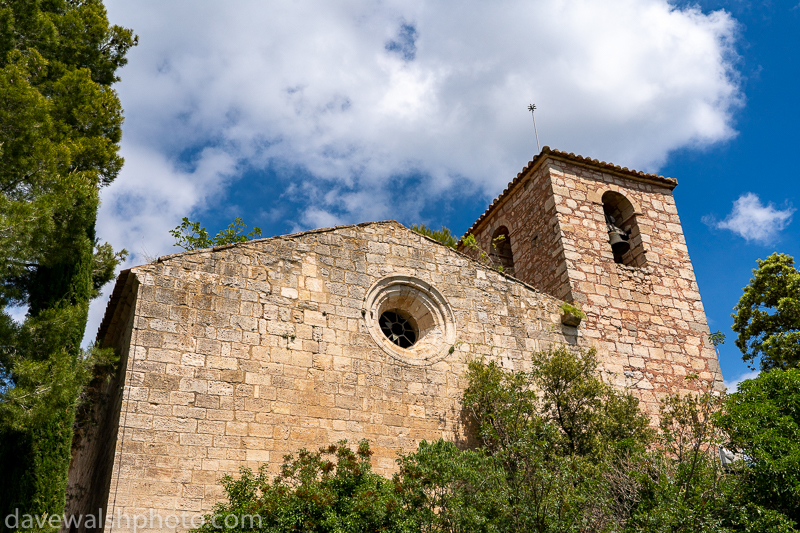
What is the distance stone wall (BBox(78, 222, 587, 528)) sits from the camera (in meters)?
8.09

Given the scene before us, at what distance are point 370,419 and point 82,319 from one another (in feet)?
12.7

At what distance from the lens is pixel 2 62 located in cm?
966

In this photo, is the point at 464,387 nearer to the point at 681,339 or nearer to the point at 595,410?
the point at 595,410

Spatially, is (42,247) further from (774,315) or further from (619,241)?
(774,315)

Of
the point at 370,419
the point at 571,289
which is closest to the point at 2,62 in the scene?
the point at 370,419

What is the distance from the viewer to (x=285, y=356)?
30.1 ft

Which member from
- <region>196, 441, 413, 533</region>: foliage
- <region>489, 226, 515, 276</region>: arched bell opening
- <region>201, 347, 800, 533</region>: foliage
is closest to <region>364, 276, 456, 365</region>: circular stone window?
<region>201, 347, 800, 533</region>: foliage

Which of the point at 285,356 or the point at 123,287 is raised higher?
the point at 123,287

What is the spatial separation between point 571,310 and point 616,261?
3.12 meters

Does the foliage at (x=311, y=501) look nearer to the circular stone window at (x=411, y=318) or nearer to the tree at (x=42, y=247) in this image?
the tree at (x=42, y=247)

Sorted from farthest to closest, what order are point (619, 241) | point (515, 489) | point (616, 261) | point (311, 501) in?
point (616, 261), point (619, 241), point (515, 489), point (311, 501)

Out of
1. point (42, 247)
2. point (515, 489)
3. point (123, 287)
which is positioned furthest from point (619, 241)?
point (42, 247)

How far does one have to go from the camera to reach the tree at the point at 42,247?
7637mm

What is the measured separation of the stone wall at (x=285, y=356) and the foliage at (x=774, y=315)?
6110 mm
